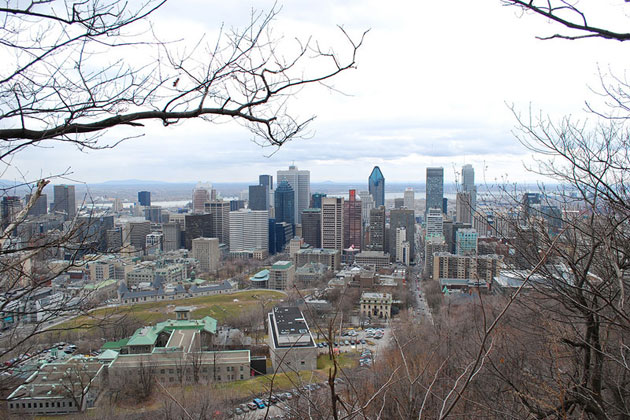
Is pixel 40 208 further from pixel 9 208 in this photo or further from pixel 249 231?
pixel 249 231

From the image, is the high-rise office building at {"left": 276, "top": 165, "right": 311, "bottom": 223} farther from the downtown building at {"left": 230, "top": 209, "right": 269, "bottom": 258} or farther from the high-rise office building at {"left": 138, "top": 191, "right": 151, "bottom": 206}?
the high-rise office building at {"left": 138, "top": 191, "right": 151, "bottom": 206}

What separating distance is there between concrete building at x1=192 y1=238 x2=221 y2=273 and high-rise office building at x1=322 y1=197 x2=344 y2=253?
25.0ft

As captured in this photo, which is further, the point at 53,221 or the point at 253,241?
the point at 253,241

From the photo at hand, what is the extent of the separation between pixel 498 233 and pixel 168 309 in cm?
1599

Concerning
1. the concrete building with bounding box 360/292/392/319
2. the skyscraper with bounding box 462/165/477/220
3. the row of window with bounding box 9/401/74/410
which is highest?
the skyscraper with bounding box 462/165/477/220

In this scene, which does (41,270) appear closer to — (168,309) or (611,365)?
(611,365)

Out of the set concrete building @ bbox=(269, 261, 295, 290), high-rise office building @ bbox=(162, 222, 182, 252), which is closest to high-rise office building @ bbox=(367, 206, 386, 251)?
concrete building @ bbox=(269, 261, 295, 290)

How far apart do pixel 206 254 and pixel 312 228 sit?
351 inches

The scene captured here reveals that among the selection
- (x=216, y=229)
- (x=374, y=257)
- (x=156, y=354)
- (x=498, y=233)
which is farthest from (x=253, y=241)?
(x=498, y=233)

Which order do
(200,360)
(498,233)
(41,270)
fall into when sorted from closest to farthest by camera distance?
(41,270), (498,233), (200,360)

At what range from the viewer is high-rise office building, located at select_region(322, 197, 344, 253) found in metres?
29.9

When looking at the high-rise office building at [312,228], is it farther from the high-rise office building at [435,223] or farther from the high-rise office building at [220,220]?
the high-rise office building at [435,223]

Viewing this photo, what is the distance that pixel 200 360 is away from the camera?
9.34m

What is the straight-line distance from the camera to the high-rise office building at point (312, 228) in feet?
107
